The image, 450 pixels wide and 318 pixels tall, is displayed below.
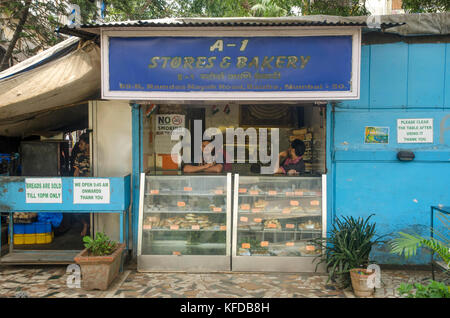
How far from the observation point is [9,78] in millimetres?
5016

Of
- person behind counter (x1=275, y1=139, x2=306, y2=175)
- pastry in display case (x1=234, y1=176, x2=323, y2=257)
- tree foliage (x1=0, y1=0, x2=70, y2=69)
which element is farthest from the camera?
tree foliage (x1=0, y1=0, x2=70, y2=69)

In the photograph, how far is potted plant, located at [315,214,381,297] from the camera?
4.55 metres

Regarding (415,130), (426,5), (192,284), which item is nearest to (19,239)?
(192,284)

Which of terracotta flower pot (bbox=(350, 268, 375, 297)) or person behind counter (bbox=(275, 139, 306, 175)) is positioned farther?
person behind counter (bbox=(275, 139, 306, 175))

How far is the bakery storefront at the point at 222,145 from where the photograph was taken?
4809 mm

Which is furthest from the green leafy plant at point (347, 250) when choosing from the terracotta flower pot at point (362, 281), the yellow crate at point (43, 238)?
the yellow crate at point (43, 238)

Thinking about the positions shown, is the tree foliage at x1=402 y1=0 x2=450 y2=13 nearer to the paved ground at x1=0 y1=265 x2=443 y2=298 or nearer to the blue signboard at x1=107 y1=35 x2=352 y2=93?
the blue signboard at x1=107 y1=35 x2=352 y2=93

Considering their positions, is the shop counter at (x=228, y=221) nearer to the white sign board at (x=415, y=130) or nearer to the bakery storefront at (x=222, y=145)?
the bakery storefront at (x=222, y=145)

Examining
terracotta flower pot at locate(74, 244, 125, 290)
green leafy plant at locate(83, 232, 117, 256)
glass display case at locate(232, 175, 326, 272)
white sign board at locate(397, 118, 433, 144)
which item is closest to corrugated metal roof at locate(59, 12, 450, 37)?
white sign board at locate(397, 118, 433, 144)

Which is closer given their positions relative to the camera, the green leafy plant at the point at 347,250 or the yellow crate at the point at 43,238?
the green leafy plant at the point at 347,250

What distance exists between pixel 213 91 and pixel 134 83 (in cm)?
116

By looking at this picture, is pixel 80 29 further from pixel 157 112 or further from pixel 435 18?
pixel 435 18

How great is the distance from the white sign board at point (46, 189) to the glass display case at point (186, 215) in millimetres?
1321

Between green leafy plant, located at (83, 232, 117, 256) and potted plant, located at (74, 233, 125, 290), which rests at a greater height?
green leafy plant, located at (83, 232, 117, 256)
